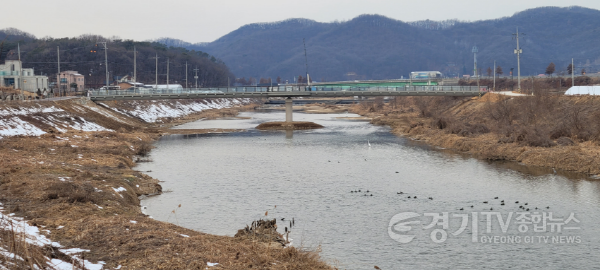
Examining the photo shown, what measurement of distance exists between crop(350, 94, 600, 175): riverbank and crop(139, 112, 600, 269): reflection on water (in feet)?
7.52

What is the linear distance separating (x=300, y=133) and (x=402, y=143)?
64.3 ft

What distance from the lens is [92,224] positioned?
1841 cm

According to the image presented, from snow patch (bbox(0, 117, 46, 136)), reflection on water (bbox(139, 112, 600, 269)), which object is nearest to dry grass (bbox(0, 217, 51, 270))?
reflection on water (bbox(139, 112, 600, 269))

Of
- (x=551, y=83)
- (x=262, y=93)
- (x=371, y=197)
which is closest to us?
(x=371, y=197)

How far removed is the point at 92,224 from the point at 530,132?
37.6 m

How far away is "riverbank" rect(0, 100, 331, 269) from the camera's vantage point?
14516 millimetres

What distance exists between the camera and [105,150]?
143 ft

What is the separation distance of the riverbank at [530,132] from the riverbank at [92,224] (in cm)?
2698

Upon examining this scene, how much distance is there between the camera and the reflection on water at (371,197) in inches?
790

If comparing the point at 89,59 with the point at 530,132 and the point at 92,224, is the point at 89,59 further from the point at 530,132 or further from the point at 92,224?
the point at 92,224

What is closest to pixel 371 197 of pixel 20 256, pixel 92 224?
pixel 92 224

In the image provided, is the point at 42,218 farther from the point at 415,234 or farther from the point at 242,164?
the point at 242,164

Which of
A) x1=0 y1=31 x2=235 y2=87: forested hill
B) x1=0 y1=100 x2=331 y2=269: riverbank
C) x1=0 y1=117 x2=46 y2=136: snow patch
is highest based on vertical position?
x1=0 y1=31 x2=235 y2=87: forested hill

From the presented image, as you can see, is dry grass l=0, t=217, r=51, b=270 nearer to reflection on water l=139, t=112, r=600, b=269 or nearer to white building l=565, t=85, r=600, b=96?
reflection on water l=139, t=112, r=600, b=269
